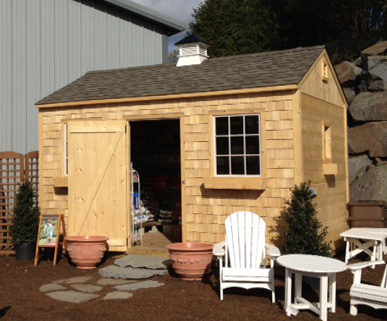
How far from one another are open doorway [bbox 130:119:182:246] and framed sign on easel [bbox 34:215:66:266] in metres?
2.04

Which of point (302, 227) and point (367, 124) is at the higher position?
point (367, 124)

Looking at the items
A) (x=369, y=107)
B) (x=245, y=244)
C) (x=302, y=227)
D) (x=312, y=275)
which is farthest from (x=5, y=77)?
(x=369, y=107)

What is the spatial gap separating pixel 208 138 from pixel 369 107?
25.2 feet

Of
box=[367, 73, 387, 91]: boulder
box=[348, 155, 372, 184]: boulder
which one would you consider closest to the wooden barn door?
box=[348, 155, 372, 184]: boulder

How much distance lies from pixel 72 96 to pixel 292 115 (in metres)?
4.05

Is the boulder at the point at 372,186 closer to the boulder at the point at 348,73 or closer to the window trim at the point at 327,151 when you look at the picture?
the window trim at the point at 327,151

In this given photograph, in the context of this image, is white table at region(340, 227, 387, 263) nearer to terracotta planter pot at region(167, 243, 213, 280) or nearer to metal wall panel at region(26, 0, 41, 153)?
terracotta planter pot at region(167, 243, 213, 280)

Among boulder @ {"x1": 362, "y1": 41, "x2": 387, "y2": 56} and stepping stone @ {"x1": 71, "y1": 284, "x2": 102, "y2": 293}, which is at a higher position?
boulder @ {"x1": 362, "y1": 41, "x2": 387, "y2": 56}

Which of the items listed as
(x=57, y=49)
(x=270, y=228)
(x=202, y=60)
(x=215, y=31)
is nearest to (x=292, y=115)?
(x=270, y=228)

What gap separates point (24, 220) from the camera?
8703mm

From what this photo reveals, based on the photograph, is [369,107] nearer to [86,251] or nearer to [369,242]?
[369,242]

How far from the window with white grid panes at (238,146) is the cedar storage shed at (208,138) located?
2 cm

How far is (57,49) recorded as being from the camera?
1193 cm

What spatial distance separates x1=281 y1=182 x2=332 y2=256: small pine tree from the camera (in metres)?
6.64
